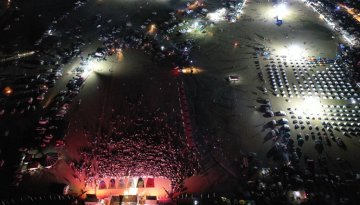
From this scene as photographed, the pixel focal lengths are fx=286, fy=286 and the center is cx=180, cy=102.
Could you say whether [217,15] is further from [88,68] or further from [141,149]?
[141,149]

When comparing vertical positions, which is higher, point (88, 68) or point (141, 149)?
point (88, 68)

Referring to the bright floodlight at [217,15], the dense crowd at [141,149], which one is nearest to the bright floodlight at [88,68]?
the dense crowd at [141,149]

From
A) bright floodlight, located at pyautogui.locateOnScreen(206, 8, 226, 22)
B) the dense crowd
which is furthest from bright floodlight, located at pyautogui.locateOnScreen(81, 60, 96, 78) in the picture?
bright floodlight, located at pyautogui.locateOnScreen(206, 8, 226, 22)

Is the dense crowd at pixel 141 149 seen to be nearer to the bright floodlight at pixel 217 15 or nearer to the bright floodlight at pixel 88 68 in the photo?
the bright floodlight at pixel 88 68

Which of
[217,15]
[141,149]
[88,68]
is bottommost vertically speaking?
[141,149]

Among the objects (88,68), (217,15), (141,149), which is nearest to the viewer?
(141,149)

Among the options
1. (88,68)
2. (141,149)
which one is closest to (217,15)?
(88,68)

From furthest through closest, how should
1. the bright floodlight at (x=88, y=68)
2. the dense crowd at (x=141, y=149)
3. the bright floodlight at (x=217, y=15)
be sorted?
the bright floodlight at (x=217, y=15) → the bright floodlight at (x=88, y=68) → the dense crowd at (x=141, y=149)

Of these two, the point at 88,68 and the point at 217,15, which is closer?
the point at 88,68

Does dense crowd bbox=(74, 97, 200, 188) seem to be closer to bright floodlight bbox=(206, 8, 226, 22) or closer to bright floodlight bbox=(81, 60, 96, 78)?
bright floodlight bbox=(81, 60, 96, 78)
